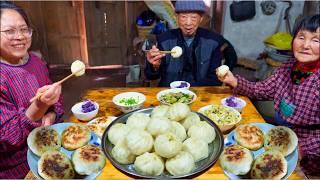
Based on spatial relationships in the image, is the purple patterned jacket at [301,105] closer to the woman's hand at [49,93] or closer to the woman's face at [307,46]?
the woman's face at [307,46]

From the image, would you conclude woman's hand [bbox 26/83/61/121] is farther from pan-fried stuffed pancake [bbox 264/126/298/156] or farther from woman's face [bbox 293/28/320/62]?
woman's face [bbox 293/28/320/62]

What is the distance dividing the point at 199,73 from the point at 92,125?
1.54 m

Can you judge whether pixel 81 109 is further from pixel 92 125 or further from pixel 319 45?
pixel 319 45

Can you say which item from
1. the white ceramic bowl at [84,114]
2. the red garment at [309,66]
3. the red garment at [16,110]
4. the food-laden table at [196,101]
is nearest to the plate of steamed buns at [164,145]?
the red garment at [16,110]

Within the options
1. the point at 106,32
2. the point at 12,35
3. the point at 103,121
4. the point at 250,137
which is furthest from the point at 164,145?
the point at 106,32

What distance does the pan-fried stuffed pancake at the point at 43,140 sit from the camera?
1456mm

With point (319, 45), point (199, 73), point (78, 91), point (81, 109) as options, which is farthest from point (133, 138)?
point (78, 91)

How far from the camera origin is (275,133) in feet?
5.15

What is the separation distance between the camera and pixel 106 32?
6133mm

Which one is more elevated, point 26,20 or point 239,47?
point 26,20

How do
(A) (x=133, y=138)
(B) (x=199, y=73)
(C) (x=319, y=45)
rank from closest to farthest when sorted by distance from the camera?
(A) (x=133, y=138), (C) (x=319, y=45), (B) (x=199, y=73)

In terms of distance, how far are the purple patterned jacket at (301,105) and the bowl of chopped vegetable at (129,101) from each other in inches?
31.4

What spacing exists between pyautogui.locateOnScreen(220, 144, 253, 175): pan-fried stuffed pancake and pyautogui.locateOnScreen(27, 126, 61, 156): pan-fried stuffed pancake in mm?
832

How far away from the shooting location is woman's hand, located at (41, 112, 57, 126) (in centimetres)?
197
